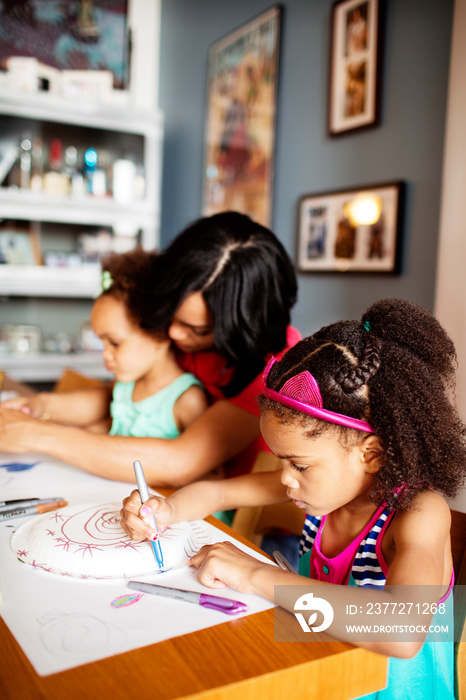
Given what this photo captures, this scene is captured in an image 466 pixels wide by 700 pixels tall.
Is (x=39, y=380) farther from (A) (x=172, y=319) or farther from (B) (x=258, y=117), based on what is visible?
(A) (x=172, y=319)

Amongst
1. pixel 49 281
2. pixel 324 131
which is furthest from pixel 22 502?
pixel 49 281

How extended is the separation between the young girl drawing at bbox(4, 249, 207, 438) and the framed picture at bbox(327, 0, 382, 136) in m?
1.04

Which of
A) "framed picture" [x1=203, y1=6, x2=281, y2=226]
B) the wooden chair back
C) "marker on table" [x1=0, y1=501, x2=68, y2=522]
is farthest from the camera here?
"framed picture" [x1=203, y1=6, x2=281, y2=226]

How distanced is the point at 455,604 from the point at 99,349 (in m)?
2.87

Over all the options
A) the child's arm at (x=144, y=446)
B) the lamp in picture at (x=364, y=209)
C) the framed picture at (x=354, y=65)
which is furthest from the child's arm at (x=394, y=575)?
the framed picture at (x=354, y=65)

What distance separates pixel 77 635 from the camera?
0.69m

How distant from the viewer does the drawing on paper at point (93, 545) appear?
85 centimetres

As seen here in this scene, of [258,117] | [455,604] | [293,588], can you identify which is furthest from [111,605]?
[258,117]

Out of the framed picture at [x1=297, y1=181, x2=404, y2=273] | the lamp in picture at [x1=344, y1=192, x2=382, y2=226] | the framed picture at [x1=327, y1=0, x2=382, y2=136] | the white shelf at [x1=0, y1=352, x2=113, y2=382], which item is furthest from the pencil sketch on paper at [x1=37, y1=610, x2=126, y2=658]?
the white shelf at [x1=0, y1=352, x2=113, y2=382]

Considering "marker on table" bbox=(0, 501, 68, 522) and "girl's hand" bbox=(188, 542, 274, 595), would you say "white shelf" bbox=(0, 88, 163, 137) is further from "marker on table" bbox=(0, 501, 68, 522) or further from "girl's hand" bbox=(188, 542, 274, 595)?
"girl's hand" bbox=(188, 542, 274, 595)

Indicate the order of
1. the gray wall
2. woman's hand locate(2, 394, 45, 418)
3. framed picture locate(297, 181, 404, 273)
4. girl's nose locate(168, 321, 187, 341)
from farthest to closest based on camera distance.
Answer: framed picture locate(297, 181, 404, 273), the gray wall, woman's hand locate(2, 394, 45, 418), girl's nose locate(168, 321, 187, 341)

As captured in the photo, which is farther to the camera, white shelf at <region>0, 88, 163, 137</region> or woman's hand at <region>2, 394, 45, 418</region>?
white shelf at <region>0, 88, 163, 137</region>

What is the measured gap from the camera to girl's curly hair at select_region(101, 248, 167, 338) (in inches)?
61.8

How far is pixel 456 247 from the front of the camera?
159 cm
